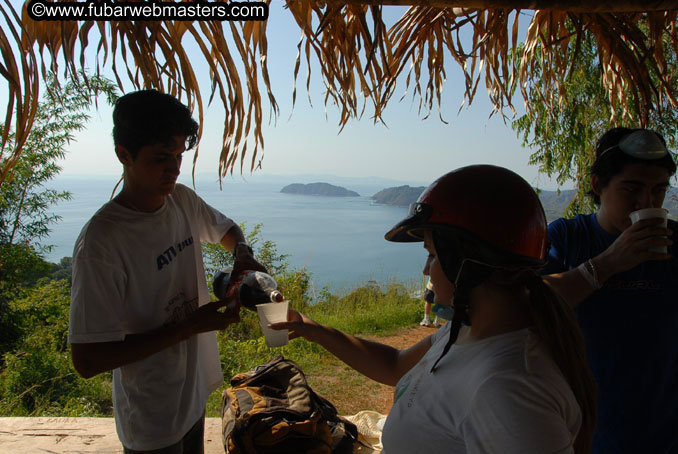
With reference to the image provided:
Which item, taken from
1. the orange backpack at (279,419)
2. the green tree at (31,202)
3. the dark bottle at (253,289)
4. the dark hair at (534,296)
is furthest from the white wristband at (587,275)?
the green tree at (31,202)

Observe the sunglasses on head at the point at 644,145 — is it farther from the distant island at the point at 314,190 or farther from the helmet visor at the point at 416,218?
the distant island at the point at 314,190

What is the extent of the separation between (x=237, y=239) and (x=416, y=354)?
1120 millimetres

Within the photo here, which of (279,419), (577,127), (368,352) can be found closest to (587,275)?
(368,352)

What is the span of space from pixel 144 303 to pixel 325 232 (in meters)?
31.0

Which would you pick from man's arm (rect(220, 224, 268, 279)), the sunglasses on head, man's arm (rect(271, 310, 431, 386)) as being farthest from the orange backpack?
the sunglasses on head

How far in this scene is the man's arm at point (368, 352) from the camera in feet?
4.98

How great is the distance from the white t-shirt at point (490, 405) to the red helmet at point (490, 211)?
21cm

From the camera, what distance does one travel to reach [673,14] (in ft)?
8.60

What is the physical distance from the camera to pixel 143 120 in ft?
5.45

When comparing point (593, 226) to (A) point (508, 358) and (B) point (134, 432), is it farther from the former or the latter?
(B) point (134, 432)

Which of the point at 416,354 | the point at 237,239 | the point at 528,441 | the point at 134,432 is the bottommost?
the point at 134,432

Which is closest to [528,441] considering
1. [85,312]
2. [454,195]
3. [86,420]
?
[454,195]

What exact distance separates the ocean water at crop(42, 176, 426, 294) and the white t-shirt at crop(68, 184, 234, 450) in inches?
272

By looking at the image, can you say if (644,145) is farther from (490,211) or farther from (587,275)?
(490,211)
